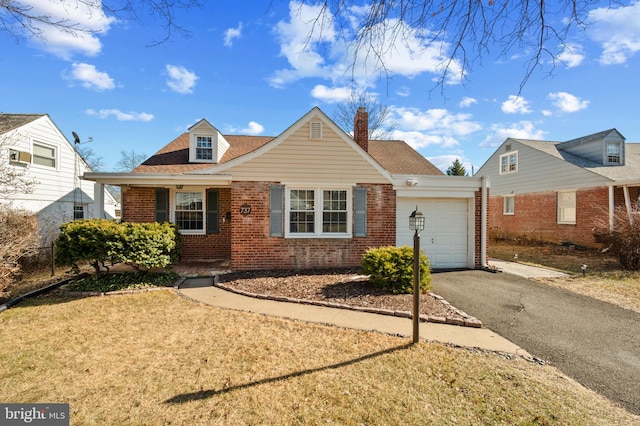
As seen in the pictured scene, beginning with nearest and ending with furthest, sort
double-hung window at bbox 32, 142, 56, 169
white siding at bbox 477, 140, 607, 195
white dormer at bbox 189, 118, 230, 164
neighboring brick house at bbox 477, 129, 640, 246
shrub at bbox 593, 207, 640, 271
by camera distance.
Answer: shrub at bbox 593, 207, 640, 271, white dormer at bbox 189, 118, 230, 164, double-hung window at bbox 32, 142, 56, 169, neighboring brick house at bbox 477, 129, 640, 246, white siding at bbox 477, 140, 607, 195

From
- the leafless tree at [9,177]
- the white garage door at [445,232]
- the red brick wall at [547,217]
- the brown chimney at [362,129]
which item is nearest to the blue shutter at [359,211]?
the white garage door at [445,232]

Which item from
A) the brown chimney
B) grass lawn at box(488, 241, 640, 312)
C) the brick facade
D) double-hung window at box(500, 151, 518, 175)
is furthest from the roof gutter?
double-hung window at box(500, 151, 518, 175)

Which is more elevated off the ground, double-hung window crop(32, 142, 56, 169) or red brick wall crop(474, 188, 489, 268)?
double-hung window crop(32, 142, 56, 169)

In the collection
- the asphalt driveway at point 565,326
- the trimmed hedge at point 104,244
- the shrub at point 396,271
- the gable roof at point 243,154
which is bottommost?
the asphalt driveway at point 565,326

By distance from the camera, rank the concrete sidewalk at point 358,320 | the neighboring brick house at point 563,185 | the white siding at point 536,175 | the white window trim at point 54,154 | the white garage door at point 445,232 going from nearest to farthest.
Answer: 1. the concrete sidewalk at point 358,320
2. the white garage door at point 445,232
3. the white window trim at point 54,154
4. the neighboring brick house at point 563,185
5. the white siding at point 536,175

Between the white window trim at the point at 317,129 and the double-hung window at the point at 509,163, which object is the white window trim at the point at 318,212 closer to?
the white window trim at the point at 317,129

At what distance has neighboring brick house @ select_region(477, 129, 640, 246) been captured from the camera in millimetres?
13406

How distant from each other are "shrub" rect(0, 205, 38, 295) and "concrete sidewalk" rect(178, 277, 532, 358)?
3.39 metres

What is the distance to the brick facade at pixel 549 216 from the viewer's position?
13422 mm

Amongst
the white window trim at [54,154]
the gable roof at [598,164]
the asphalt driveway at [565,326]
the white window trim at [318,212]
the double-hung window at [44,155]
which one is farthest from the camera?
the gable roof at [598,164]

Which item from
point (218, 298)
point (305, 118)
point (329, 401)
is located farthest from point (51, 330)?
point (305, 118)

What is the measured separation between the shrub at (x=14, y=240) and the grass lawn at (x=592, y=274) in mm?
13296

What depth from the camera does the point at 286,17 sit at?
9.71 ft

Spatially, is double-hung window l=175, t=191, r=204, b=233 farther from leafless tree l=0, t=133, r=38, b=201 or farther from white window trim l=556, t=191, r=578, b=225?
white window trim l=556, t=191, r=578, b=225
